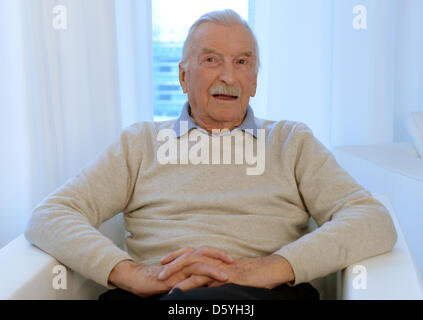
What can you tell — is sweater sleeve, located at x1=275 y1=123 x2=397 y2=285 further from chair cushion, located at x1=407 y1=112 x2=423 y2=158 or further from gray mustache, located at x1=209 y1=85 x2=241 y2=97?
chair cushion, located at x1=407 y1=112 x2=423 y2=158

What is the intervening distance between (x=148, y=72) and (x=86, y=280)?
0.88m

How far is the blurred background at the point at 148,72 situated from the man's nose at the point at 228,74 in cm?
51

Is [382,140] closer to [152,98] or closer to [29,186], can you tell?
[152,98]

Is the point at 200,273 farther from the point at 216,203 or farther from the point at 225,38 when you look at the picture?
the point at 225,38

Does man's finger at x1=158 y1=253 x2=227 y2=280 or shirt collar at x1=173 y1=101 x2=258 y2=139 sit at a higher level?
shirt collar at x1=173 y1=101 x2=258 y2=139

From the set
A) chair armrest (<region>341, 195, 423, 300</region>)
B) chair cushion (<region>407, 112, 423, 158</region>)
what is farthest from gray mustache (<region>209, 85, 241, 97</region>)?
chair cushion (<region>407, 112, 423, 158</region>)

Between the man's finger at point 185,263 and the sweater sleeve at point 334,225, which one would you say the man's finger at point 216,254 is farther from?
the sweater sleeve at point 334,225

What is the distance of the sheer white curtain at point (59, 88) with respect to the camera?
6.18 feet

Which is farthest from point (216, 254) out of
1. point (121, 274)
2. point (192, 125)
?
Result: point (192, 125)

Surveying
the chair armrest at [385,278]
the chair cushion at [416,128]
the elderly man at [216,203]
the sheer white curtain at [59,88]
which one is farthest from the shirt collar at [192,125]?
the chair cushion at [416,128]

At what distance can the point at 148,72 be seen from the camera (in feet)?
6.58

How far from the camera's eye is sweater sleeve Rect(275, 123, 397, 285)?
48.7 inches

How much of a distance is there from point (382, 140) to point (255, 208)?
943mm
